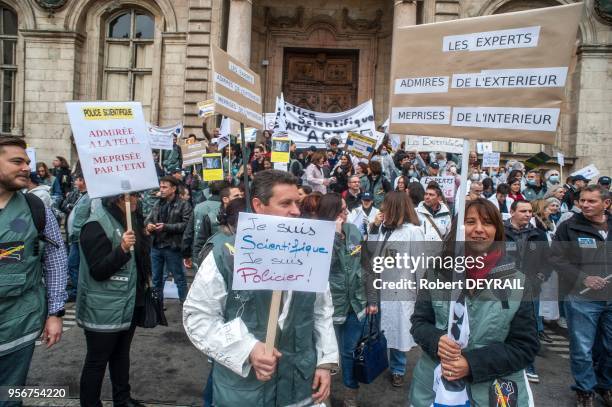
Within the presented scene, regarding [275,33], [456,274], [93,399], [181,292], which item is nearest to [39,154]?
[275,33]

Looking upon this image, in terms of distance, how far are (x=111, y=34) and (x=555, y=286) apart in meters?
17.1

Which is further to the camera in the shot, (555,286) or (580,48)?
(580,48)

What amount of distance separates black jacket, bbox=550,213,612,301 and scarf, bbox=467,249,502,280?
2.46 metres

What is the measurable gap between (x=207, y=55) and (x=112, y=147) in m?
13.3

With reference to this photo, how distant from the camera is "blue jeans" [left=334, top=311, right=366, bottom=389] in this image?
4.29m

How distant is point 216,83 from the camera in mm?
3453

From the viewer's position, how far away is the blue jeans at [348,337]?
14.1 ft

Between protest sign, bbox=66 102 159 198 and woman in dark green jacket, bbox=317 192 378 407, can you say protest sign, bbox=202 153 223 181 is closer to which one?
woman in dark green jacket, bbox=317 192 378 407

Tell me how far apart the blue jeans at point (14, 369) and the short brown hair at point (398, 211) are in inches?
131

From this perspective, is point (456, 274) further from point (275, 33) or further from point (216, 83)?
point (275, 33)

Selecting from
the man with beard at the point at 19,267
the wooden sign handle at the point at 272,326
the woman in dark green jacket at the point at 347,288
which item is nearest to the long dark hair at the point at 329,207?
the woman in dark green jacket at the point at 347,288

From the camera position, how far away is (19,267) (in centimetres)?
290

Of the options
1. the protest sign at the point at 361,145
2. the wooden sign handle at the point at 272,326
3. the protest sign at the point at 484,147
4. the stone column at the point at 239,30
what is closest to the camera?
the wooden sign handle at the point at 272,326

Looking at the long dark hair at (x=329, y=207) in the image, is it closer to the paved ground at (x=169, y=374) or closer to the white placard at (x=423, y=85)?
the white placard at (x=423, y=85)
